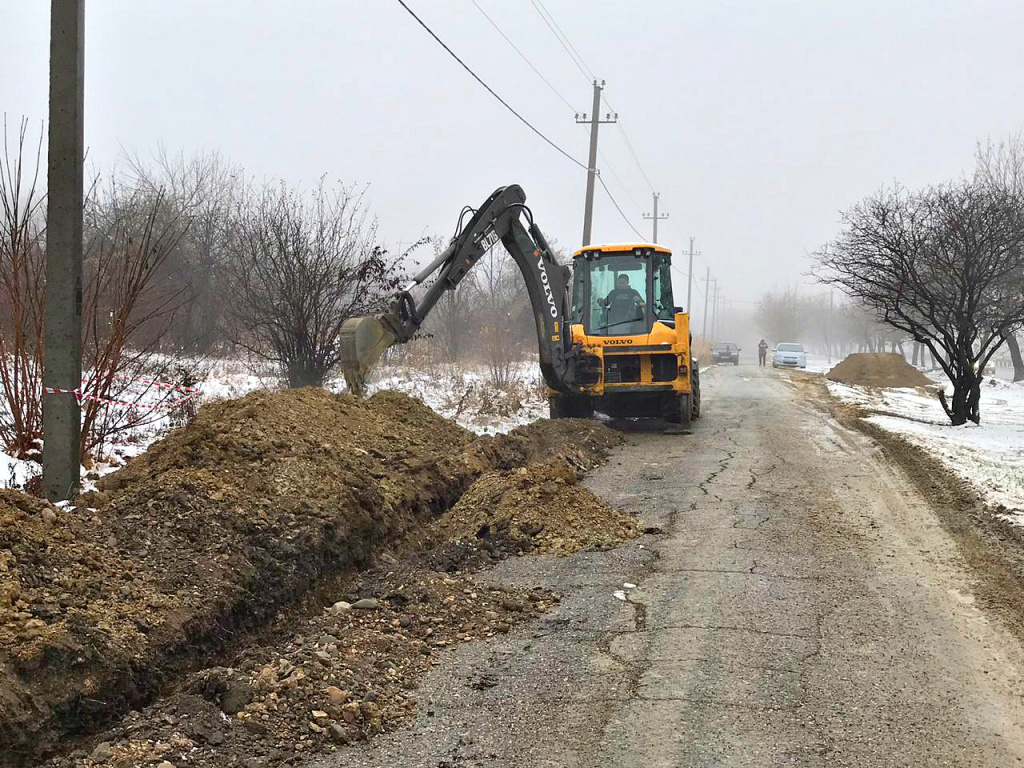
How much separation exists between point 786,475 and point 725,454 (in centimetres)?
178

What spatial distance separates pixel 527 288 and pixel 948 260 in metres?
7.58

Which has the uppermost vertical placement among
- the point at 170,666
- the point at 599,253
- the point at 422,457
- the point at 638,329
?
the point at 599,253

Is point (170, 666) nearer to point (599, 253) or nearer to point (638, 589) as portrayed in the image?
point (638, 589)

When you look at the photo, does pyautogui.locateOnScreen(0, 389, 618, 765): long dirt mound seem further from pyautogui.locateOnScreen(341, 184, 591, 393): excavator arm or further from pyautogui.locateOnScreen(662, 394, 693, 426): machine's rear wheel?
pyautogui.locateOnScreen(662, 394, 693, 426): machine's rear wheel

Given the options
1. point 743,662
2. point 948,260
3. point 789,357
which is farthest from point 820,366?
point 743,662

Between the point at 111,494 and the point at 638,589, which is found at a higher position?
the point at 111,494

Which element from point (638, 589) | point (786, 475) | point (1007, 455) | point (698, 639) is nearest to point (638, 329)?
point (786, 475)

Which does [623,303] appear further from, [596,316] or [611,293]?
[596,316]

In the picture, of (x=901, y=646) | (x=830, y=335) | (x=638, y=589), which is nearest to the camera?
(x=901, y=646)

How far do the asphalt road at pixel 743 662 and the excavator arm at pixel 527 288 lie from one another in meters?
4.09

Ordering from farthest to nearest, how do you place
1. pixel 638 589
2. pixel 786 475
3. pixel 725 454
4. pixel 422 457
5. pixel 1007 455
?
pixel 725 454
pixel 1007 455
pixel 786 475
pixel 422 457
pixel 638 589

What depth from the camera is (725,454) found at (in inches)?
494

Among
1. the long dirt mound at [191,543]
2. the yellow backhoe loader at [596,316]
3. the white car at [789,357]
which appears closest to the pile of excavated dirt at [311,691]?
the long dirt mound at [191,543]


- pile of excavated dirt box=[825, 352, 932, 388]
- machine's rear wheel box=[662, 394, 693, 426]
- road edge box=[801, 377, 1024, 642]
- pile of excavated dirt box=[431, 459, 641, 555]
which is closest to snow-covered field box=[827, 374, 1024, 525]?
road edge box=[801, 377, 1024, 642]
